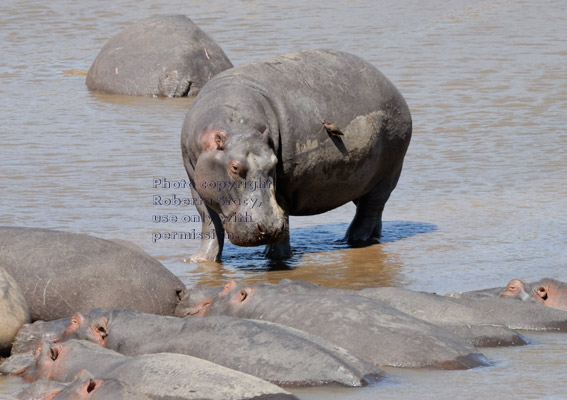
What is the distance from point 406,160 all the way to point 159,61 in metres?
4.72

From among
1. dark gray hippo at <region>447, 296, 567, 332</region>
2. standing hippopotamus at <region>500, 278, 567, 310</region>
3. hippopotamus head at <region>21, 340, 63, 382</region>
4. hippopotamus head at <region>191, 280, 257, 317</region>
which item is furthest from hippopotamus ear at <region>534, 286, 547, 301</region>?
hippopotamus head at <region>21, 340, 63, 382</region>

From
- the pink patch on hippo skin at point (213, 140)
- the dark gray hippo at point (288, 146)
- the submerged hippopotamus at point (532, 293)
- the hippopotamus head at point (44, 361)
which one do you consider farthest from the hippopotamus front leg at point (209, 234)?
the hippopotamus head at point (44, 361)

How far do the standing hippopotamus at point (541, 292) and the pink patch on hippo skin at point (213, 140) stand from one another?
2.12 meters

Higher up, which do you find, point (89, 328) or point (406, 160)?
point (89, 328)

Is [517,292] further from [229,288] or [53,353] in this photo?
[53,353]

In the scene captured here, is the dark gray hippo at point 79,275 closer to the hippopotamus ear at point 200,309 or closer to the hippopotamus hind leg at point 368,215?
the hippopotamus ear at point 200,309

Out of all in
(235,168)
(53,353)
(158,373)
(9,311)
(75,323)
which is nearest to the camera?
(158,373)

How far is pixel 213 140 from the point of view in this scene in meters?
7.95

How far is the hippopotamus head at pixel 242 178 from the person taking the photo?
7.87m

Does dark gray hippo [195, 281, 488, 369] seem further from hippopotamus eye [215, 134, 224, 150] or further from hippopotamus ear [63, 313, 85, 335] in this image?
hippopotamus eye [215, 134, 224, 150]

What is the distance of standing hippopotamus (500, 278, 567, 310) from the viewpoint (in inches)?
276

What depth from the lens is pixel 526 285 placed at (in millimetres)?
7109

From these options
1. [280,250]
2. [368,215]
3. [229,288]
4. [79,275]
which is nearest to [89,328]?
[79,275]

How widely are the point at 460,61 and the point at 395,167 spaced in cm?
929
